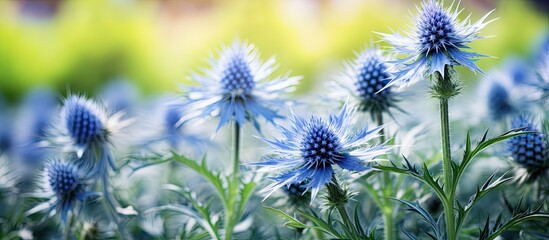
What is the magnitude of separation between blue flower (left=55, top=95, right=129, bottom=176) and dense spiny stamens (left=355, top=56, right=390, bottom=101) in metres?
0.78

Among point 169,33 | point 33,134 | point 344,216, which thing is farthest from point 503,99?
point 169,33

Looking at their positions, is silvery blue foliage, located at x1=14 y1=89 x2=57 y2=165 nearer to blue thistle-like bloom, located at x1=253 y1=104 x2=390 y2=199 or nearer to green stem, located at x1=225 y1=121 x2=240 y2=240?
green stem, located at x1=225 y1=121 x2=240 y2=240

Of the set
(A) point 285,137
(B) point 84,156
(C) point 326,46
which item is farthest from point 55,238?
(C) point 326,46

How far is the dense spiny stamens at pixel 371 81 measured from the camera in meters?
1.53

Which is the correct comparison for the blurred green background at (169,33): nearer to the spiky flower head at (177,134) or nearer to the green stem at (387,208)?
the spiky flower head at (177,134)

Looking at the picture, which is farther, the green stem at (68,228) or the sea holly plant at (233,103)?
the green stem at (68,228)

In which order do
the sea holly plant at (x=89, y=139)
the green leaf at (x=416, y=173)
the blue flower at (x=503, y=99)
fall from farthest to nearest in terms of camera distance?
the blue flower at (x=503, y=99) < the sea holly plant at (x=89, y=139) < the green leaf at (x=416, y=173)

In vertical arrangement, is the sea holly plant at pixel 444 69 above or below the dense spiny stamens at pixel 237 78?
below

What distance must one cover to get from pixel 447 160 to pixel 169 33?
6216mm

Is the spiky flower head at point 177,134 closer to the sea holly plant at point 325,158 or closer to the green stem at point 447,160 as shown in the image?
the sea holly plant at point 325,158

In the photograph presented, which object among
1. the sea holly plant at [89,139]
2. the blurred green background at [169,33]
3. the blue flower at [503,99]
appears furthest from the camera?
the blurred green background at [169,33]

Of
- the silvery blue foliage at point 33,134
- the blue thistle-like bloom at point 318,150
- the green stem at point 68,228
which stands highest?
the silvery blue foliage at point 33,134

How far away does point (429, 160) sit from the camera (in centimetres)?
155

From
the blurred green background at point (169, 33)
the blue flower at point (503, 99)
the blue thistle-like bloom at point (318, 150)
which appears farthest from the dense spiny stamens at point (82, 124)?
the blurred green background at point (169, 33)
